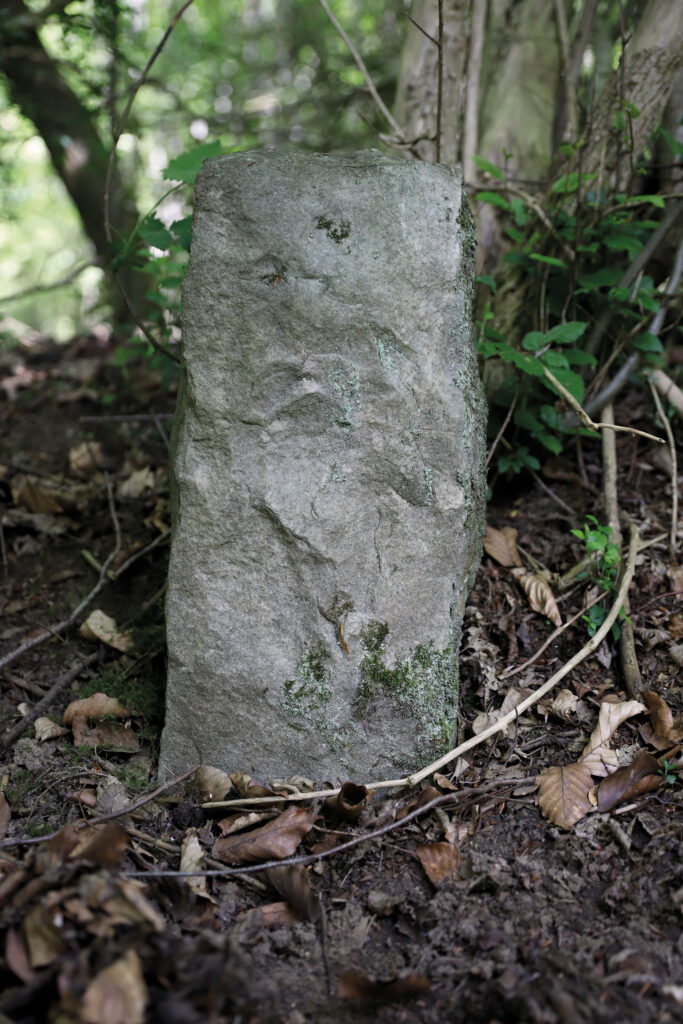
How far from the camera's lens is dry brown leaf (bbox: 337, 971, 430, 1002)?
156 cm

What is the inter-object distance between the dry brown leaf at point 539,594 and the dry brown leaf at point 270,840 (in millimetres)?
1133

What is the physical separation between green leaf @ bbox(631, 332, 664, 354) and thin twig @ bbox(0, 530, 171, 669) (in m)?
2.18

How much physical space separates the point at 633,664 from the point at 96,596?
6.76ft

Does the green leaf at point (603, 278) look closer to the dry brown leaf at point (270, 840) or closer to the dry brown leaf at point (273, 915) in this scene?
the dry brown leaf at point (270, 840)

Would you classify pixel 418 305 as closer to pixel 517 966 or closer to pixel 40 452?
pixel 517 966

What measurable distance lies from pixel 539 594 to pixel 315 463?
1.09m

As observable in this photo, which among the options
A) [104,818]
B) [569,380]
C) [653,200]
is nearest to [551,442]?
[569,380]

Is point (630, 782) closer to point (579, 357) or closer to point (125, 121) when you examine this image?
point (579, 357)

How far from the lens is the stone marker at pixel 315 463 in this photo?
2068 millimetres

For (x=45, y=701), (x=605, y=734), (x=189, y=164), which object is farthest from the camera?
(x=189, y=164)

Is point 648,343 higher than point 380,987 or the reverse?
higher

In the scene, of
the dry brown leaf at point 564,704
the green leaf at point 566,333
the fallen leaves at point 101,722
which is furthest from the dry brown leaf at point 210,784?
the green leaf at point 566,333

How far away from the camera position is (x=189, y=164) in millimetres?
2623

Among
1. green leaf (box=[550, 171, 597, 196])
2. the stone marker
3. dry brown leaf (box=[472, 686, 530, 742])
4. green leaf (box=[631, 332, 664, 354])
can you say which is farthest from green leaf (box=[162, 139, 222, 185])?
dry brown leaf (box=[472, 686, 530, 742])
